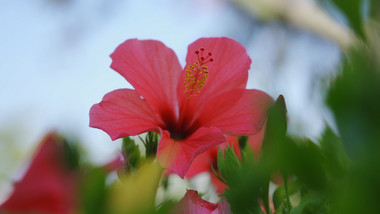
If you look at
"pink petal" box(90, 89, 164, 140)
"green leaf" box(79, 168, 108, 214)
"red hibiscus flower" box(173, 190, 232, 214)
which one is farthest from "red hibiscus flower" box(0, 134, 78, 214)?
"pink petal" box(90, 89, 164, 140)

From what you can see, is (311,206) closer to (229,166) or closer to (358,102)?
(229,166)

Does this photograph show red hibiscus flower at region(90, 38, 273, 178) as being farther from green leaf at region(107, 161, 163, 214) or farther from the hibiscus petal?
green leaf at region(107, 161, 163, 214)

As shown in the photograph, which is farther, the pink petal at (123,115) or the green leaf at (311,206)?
the pink petal at (123,115)

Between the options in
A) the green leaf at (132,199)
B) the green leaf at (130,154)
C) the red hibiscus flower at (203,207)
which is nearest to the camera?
the green leaf at (132,199)

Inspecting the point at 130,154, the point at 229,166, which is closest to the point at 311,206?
the point at 229,166

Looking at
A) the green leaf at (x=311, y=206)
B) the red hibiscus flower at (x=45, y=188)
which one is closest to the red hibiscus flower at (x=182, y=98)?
the green leaf at (x=311, y=206)

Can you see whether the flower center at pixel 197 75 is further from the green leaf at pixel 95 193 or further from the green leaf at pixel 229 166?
the green leaf at pixel 95 193

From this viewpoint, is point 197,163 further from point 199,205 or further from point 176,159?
point 199,205
